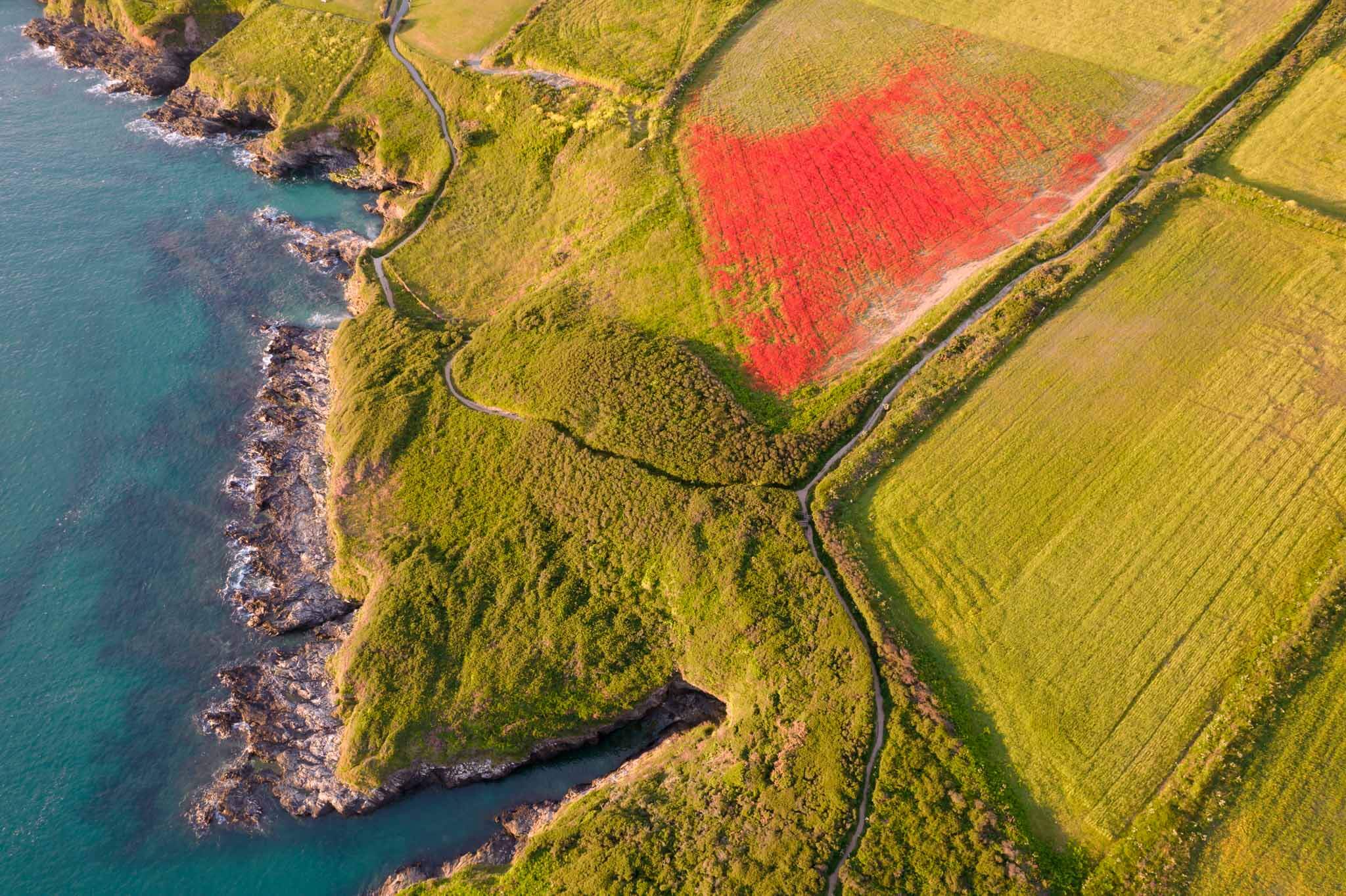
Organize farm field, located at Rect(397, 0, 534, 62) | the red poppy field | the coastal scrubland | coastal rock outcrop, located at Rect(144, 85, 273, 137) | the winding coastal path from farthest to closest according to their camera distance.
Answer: the coastal scrubland, farm field, located at Rect(397, 0, 534, 62), coastal rock outcrop, located at Rect(144, 85, 273, 137), the red poppy field, the winding coastal path

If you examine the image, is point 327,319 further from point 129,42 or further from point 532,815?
point 129,42

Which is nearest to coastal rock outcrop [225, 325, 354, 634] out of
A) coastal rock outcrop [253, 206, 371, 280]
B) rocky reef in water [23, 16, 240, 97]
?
coastal rock outcrop [253, 206, 371, 280]

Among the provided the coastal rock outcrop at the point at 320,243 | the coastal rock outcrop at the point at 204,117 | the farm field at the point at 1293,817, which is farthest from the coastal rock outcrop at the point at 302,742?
the coastal rock outcrop at the point at 204,117

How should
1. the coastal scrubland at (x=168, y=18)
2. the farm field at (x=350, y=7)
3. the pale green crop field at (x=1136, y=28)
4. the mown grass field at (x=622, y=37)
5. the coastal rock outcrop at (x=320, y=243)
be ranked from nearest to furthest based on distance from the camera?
the coastal rock outcrop at (x=320, y=243)
the pale green crop field at (x=1136, y=28)
the mown grass field at (x=622, y=37)
the farm field at (x=350, y=7)
the coastal scrubland at (x=168, y=18)

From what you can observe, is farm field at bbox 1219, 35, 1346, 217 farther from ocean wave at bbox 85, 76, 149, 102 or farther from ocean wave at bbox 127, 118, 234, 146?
ocean wave at bbox 85, 76, 149, 102

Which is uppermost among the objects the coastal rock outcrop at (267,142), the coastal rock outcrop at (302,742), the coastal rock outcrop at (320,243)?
the coastal rock outcrop at (267,142)

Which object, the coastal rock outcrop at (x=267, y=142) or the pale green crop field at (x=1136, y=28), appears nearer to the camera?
the pale green crop field at (x=1136, y=28)

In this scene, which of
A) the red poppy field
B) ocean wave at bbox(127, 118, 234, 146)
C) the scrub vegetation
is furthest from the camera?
ocean wave at bbox(127, 118, 234, 146)

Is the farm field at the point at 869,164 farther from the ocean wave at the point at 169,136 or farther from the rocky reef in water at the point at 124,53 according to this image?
the rocky reef in water at the point at 124,53
